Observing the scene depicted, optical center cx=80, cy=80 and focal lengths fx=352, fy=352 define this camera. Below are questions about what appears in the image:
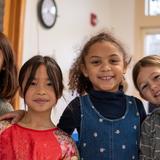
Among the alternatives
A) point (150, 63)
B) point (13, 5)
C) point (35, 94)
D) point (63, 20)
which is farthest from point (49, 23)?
point (35, 94)

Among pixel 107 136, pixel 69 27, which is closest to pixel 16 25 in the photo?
pixel 69 27

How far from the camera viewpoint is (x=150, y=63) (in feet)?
5.17

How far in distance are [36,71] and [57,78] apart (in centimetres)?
8

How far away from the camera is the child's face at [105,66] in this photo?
4.81 feet

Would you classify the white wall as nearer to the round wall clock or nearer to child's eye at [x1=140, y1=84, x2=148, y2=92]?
the round wall clock

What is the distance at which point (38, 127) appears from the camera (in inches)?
51.2

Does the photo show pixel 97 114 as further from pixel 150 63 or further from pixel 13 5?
pixel 13 5

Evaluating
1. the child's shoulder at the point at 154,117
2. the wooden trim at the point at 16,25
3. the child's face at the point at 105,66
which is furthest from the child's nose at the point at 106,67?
the wooden trim at the point at 16,25

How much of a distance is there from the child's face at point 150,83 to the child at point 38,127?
41 centimetres

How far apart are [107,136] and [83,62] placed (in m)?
0.37

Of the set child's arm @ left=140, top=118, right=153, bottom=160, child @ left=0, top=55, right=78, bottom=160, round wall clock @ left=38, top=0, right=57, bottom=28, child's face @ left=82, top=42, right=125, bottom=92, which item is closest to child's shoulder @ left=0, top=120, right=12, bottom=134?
child @ left=0, top=55, right=78, bottom=160

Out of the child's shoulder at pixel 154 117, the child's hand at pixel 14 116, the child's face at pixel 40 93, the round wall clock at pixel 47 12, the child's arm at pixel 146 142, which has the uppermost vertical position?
the round wall clock at pixel 47 12

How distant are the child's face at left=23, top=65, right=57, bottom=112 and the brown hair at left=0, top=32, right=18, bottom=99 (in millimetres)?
299

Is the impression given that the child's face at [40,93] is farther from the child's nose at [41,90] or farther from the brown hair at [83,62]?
the brown hair at [83,62]
